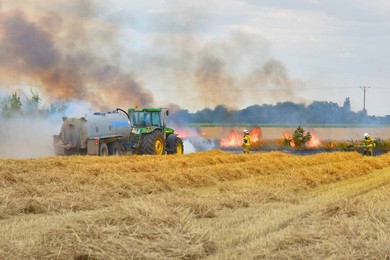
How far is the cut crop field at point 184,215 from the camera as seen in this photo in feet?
30.1

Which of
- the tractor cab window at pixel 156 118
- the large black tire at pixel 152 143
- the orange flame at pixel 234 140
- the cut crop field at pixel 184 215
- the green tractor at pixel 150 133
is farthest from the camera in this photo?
the orange flame at pixel 234 140

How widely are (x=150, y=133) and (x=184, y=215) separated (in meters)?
23.1

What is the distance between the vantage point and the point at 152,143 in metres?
33.3

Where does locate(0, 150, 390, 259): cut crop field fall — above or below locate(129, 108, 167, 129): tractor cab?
below

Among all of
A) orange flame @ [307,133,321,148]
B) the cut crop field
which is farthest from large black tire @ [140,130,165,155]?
orange flame @ [307,133,321,148]

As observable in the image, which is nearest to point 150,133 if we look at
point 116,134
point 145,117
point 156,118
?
point 156,118

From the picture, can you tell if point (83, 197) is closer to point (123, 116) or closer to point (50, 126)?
point (123, 116)

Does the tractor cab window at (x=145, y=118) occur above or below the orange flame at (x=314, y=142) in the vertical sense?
above

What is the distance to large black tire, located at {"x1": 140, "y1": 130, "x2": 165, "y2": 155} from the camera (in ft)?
109

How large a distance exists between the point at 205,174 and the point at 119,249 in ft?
44.3

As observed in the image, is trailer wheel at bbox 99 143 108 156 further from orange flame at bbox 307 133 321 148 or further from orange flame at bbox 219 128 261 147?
orange flame at bbox 307 133 321 148

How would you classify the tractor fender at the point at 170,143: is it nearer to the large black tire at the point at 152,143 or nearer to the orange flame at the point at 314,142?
the large black tire at the point at 152,143

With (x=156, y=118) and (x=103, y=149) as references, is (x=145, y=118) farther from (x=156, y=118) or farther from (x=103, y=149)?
(x=103, y=149)

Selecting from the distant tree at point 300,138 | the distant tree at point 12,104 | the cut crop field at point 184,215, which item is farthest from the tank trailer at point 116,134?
the distant tree at point 300,138
